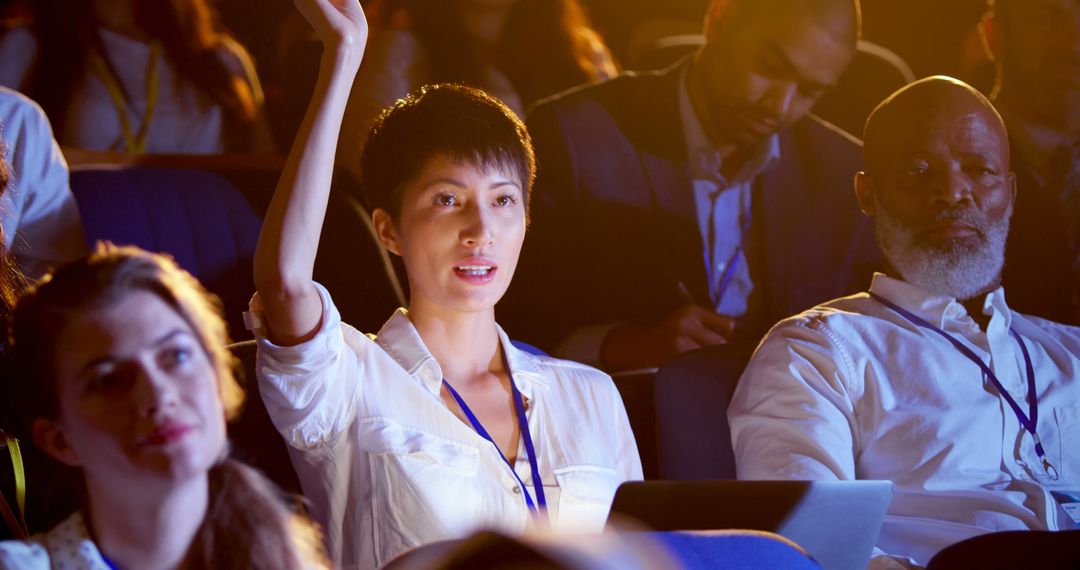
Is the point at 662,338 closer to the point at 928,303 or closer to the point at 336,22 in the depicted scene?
the point at 928,303

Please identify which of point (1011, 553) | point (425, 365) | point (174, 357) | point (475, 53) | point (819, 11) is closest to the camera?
point (174, 357)

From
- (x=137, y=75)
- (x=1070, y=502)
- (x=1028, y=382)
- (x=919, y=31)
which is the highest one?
(x=137, y=75)

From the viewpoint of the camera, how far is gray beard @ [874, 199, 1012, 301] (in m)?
2.23

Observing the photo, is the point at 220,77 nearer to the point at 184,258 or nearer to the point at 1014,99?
the point at 184,258

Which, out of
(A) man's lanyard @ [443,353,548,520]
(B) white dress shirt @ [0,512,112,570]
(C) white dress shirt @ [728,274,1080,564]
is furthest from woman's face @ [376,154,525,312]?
(B) white dress shirt @ [0,512,112,570]

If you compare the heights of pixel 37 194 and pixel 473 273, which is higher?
A: pixel 37 194

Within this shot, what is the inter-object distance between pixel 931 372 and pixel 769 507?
0.99m

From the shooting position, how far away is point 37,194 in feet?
6.91

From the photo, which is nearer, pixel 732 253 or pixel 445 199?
pixel 445 199

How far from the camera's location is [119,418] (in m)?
1.04

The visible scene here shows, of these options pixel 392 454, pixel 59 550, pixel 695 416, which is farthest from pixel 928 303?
pixel 59 550

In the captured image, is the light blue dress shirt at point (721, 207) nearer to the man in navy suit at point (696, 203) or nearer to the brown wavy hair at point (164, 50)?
the man in navy suit at point (696, 203)

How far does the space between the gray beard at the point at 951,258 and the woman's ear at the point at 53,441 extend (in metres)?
1.66

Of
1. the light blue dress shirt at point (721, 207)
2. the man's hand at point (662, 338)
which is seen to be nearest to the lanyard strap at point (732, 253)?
the light blue dress shirt at point (721, 207)
